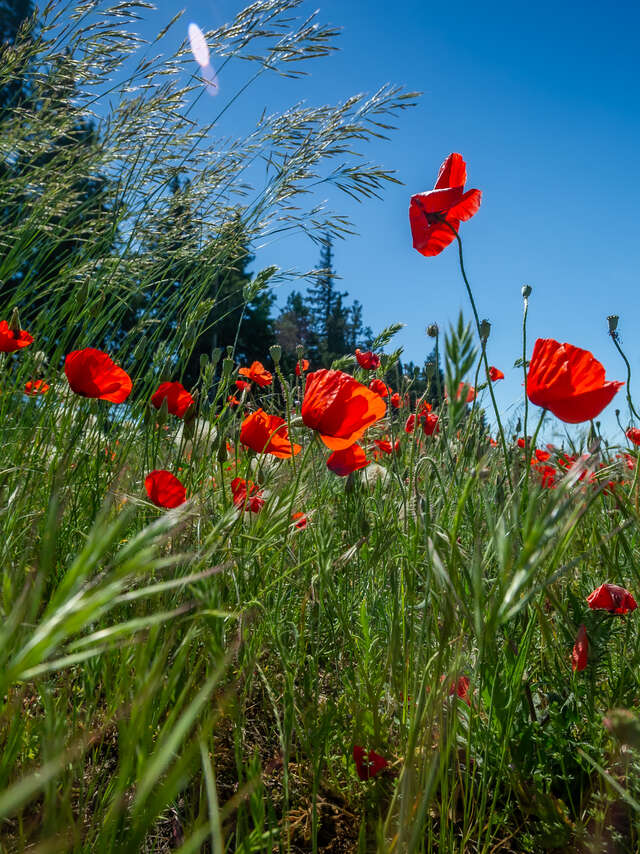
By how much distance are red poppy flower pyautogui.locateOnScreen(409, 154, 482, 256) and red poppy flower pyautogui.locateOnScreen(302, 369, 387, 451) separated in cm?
37

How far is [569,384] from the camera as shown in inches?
36.0

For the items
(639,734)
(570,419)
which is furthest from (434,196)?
(639,734)

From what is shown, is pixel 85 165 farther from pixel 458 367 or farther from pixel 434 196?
pixel 458 367

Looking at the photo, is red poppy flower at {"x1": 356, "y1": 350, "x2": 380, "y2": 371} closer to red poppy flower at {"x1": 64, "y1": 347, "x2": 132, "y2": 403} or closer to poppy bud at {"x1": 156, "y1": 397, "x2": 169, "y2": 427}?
poppy bud at {"x1": 156, "y1": 397, "x2": 169, "y2": 427}

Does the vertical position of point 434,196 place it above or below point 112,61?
below

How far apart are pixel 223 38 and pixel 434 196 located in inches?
55.0

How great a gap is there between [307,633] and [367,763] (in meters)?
0.41

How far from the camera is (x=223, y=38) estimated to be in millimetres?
2059

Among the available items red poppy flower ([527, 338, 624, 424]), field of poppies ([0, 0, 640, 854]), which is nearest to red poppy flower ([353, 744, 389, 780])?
field of poppies ([0, 0, 640, 854])

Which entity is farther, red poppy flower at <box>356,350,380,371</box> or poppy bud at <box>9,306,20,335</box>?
red poppy flower at <box>356,350,380,371</box>

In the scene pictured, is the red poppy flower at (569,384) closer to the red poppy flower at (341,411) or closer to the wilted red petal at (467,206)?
the red poppy flower at (341,411)

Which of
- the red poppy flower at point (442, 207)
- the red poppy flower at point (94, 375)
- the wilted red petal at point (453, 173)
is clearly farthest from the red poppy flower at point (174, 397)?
the wilted red petal at point (453, 173)

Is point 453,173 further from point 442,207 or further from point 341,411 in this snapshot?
point 341,411

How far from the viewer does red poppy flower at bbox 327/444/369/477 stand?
1378 mm
